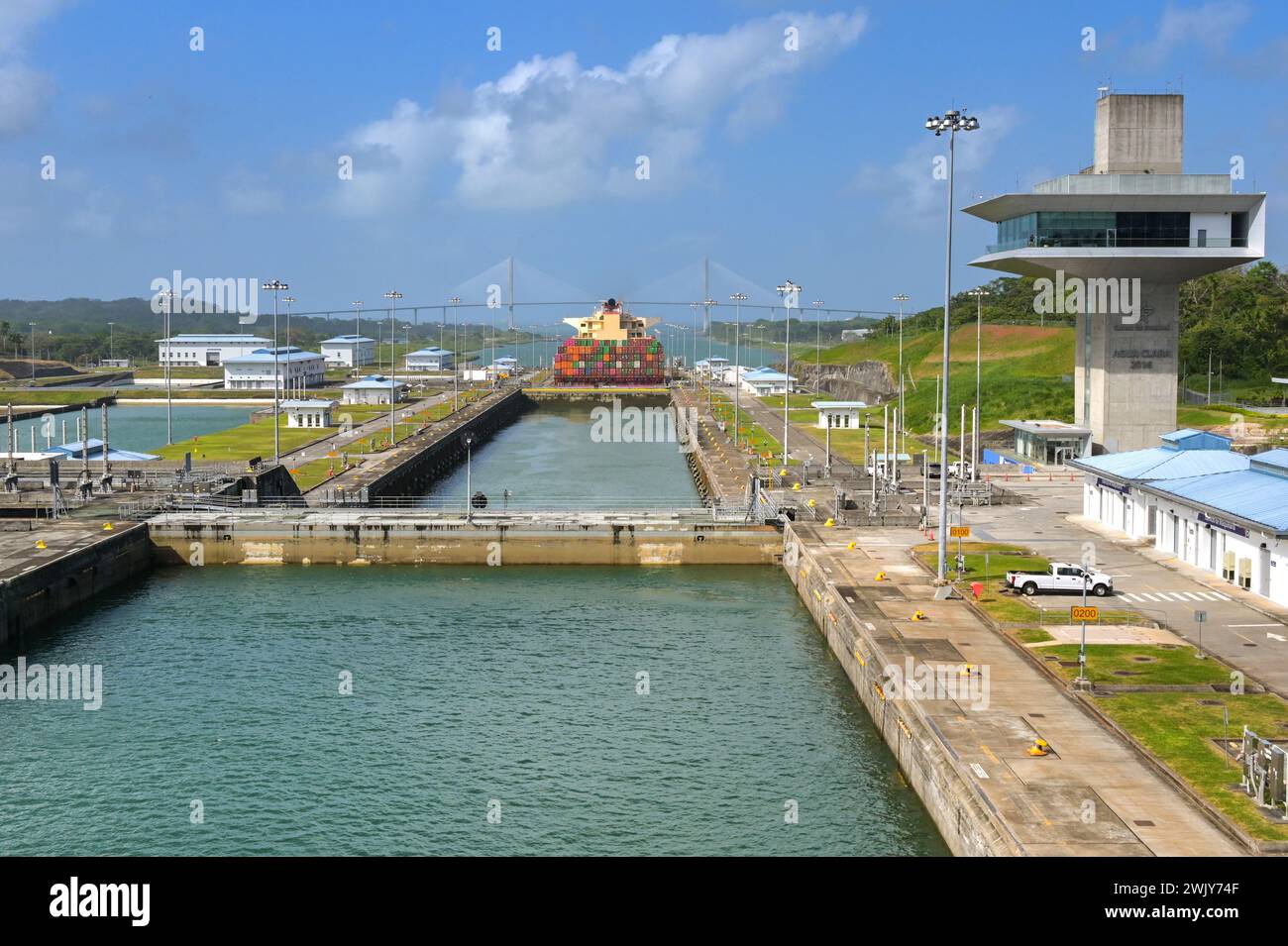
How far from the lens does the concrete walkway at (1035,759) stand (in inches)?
956

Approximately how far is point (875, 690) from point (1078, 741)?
25.8ft

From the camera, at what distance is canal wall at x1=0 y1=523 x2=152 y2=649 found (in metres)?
48.6

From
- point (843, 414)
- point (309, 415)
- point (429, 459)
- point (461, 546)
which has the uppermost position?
point (843, 414)

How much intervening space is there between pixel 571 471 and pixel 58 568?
5555cm

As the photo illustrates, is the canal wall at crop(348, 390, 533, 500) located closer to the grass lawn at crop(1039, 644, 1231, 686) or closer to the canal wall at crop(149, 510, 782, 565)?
the canal wall at crop(149, 510, 782, 565)

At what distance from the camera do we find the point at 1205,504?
4997 cm

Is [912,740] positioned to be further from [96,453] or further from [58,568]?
[96,453]

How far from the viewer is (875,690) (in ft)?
122

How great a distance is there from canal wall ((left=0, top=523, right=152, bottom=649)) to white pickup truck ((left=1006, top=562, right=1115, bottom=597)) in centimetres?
3597

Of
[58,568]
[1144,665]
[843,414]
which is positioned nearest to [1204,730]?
[1144,665]

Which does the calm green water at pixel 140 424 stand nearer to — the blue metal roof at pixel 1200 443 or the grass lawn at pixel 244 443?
the grass lawn at pixel 244 443

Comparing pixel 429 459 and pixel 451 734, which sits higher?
pixel 429 459

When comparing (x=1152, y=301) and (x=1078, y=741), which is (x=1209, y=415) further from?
(x=1078, y=741)
